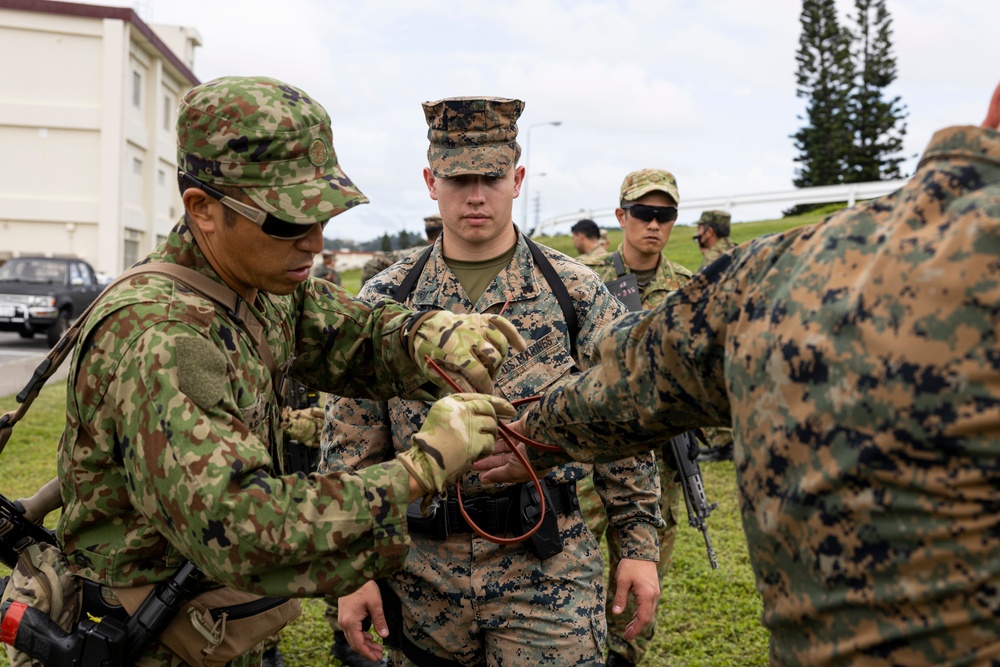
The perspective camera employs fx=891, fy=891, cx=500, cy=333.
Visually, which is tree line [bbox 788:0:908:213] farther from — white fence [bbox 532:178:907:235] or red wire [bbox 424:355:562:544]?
red wire [bbox 424:355:562:544]

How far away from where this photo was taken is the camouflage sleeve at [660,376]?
5.95ft

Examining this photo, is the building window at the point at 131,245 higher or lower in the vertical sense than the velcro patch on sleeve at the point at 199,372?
higher

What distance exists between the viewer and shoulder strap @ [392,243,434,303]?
10.8 ft

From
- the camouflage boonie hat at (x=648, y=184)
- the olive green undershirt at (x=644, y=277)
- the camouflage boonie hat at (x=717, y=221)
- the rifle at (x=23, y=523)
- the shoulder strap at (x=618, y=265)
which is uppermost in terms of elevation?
the camouflage boonie hat at (x=717, y=221)

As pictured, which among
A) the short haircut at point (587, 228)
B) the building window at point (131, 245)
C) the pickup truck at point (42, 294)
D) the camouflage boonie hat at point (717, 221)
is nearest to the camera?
the camouflage boonie hat at point (717, 221)

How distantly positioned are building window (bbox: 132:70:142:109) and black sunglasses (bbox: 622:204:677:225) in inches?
1430

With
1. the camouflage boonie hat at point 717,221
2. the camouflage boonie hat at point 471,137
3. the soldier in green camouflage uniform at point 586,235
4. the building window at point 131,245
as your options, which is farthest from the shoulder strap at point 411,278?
the building window at point 131,245

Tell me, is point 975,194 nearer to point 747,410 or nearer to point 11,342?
point 747,410

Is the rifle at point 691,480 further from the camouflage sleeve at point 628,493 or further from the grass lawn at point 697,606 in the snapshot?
the camouflage sleeve at point 628,493

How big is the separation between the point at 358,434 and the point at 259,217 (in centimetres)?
124

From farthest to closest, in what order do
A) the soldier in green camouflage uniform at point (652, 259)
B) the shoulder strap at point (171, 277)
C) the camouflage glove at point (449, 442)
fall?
the soldier in green camouflage uniform at point (652, 259)
the shoulder strap at point (171, 277)
the camouflage glove at point (449, 442)

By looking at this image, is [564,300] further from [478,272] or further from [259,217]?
[259,217]

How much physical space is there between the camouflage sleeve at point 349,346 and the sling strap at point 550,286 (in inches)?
19.8

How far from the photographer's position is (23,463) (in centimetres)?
895
